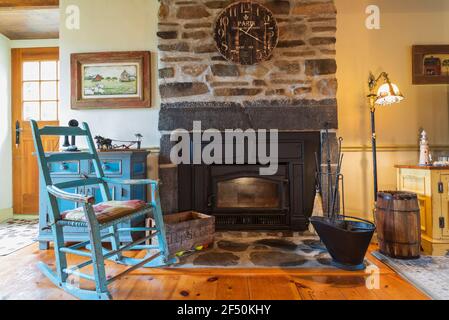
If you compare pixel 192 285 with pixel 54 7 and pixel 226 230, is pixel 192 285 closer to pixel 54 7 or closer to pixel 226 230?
pixel 226 230

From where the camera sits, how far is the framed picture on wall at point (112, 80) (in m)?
2.75

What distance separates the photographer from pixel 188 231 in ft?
6.98

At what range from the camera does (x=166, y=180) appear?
2.62 metres

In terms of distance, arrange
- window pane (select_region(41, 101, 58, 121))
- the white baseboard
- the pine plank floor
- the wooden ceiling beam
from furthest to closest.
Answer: window pane (select_region(41, 101, 58, 121)), the white baseboard, the wooden ceiling beam, the pine plank floor

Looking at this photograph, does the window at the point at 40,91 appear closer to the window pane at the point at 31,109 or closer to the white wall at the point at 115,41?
the window pane at the point at 31,109

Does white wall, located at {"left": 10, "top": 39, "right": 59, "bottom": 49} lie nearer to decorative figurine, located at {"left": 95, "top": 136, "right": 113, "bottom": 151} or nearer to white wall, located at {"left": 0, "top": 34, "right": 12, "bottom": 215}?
white wall, located at {"left": 0, "top": 34, "right": 12, "bottom": 215}

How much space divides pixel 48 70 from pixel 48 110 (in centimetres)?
53

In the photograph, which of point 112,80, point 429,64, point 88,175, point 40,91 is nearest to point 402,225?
point 429,64

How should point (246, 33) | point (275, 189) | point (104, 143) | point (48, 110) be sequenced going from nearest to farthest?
point (104, 143) → point (246, 33) → point (275, 189) → point (48, 110)

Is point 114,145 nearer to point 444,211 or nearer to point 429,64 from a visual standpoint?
point 444,211

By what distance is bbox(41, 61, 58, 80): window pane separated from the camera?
140 inches

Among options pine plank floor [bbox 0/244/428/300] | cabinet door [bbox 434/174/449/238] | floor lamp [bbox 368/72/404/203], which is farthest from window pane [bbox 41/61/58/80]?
cabinet door [bbox 434/174/449/238]
